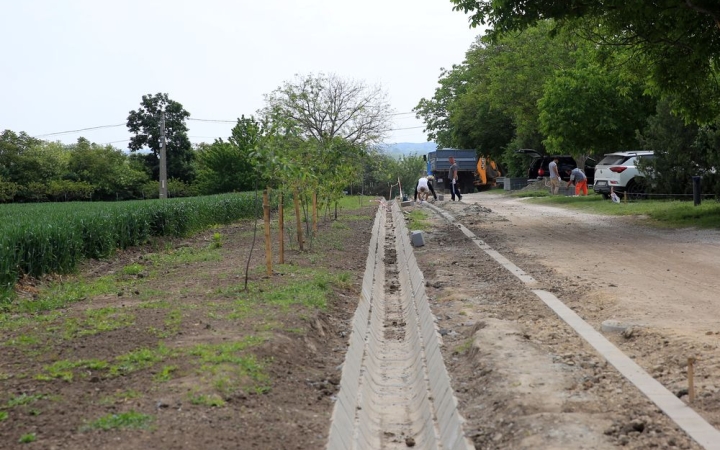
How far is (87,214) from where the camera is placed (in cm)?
1811

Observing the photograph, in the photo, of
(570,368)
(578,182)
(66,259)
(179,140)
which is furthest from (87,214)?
(179,140)

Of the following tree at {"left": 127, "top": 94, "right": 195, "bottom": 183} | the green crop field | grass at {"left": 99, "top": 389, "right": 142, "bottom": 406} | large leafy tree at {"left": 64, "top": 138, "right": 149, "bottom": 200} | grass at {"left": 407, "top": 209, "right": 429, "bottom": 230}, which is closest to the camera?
grass at {"left": 99, "top": 389, "right": 142, "bottom": 406}

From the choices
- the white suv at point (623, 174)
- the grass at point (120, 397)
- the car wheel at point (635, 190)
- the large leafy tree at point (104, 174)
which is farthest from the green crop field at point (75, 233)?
the large leafy tree at point (104, 174)

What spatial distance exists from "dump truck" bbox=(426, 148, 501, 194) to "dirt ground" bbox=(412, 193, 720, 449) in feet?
126

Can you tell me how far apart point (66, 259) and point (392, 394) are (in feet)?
27.0

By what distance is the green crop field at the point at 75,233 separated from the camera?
12.5 m

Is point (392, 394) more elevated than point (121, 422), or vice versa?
point (121, 422)

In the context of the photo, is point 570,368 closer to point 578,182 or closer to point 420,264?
point 420,264

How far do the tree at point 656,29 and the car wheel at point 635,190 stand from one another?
376 inches

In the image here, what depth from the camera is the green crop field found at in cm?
1255

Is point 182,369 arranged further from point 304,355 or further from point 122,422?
point 304,355

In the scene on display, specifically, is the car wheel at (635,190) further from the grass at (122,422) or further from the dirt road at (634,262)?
the grass at (122,422)

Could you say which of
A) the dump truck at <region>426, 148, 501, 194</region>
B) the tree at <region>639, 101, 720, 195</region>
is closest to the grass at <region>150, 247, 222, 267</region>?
the tree at <region>639, 101, 720, 195</region>

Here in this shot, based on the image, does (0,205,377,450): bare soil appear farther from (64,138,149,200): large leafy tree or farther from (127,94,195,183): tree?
(127,94,195,183): tree
